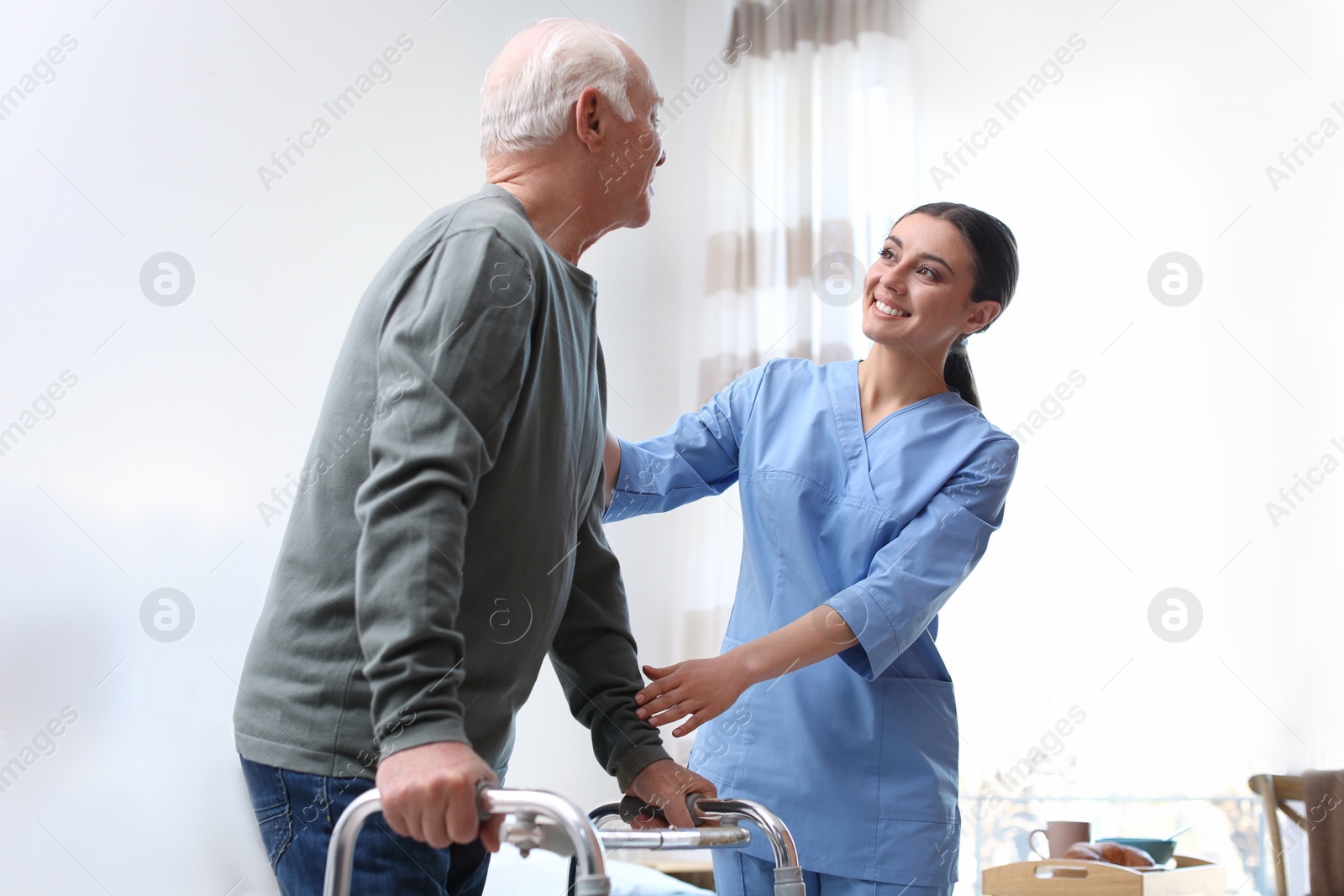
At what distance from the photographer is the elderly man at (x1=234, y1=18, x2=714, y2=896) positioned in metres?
0.74

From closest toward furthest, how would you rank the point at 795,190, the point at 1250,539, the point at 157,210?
the point at 157,210 → the point at 1250,539 → the point at 795,190

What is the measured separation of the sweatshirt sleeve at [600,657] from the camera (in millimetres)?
1095

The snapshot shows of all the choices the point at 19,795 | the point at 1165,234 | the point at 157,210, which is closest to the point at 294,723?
the point at 19,795

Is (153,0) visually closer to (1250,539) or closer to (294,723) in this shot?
(294,723)

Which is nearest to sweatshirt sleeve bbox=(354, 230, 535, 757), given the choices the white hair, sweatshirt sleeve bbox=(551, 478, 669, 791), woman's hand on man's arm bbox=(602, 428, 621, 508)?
the white hair

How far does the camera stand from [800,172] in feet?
10.2

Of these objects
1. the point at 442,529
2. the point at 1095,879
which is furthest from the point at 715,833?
the point at 1095,879

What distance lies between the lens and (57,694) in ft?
5.05

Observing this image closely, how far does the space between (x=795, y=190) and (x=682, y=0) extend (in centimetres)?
78

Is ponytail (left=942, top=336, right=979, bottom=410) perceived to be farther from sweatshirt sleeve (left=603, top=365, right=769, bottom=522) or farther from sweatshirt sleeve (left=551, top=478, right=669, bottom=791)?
sweatshirt sleeve (left=551, top=478, right=669, bottom=791)

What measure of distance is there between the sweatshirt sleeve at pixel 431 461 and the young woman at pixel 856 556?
45cm

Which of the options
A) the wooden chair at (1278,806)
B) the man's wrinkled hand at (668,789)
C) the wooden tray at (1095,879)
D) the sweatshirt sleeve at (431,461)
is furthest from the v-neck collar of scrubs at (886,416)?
the wooden chair at (1278,806)

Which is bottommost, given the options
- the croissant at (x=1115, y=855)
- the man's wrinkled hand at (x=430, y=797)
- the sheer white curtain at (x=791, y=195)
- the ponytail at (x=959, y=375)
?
the croissant at (x=1115, y=855)

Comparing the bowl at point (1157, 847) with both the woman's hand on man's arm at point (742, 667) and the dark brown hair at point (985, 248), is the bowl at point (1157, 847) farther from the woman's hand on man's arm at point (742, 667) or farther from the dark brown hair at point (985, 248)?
the woman's hand on man's arm at point (742, 667)
